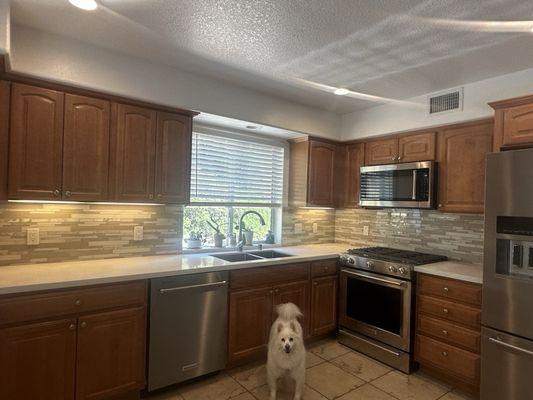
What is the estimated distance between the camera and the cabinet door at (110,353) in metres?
2.03

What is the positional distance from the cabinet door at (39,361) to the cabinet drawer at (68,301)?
7 cm

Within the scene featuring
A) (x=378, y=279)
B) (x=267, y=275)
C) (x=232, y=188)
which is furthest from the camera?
(x=232, y=188)

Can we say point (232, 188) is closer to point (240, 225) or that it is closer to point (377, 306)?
point (240, 225)

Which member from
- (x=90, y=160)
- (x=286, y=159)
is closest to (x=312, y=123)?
(x=286, y=159)

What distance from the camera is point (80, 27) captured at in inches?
82.3

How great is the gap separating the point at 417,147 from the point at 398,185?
41cm

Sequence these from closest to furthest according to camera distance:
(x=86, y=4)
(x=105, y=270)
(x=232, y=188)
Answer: (x=86, y=4) → (x=105, y=270) → (x=232, y=188)

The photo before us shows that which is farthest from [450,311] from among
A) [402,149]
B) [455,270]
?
[402,149]

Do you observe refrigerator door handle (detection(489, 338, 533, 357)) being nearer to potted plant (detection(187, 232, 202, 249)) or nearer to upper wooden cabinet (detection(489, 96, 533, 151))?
upper wooden cabinet (detection(489, 96, 533, 151))

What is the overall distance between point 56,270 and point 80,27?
1.60 metres

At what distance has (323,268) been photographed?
128 inches

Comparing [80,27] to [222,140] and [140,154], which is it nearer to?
[140,154]

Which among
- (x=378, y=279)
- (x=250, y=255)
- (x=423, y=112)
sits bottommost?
(x=378, y=279)

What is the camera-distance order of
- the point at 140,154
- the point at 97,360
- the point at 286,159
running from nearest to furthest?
the point at 97,360, the point at 140,154, the point at 286,159
